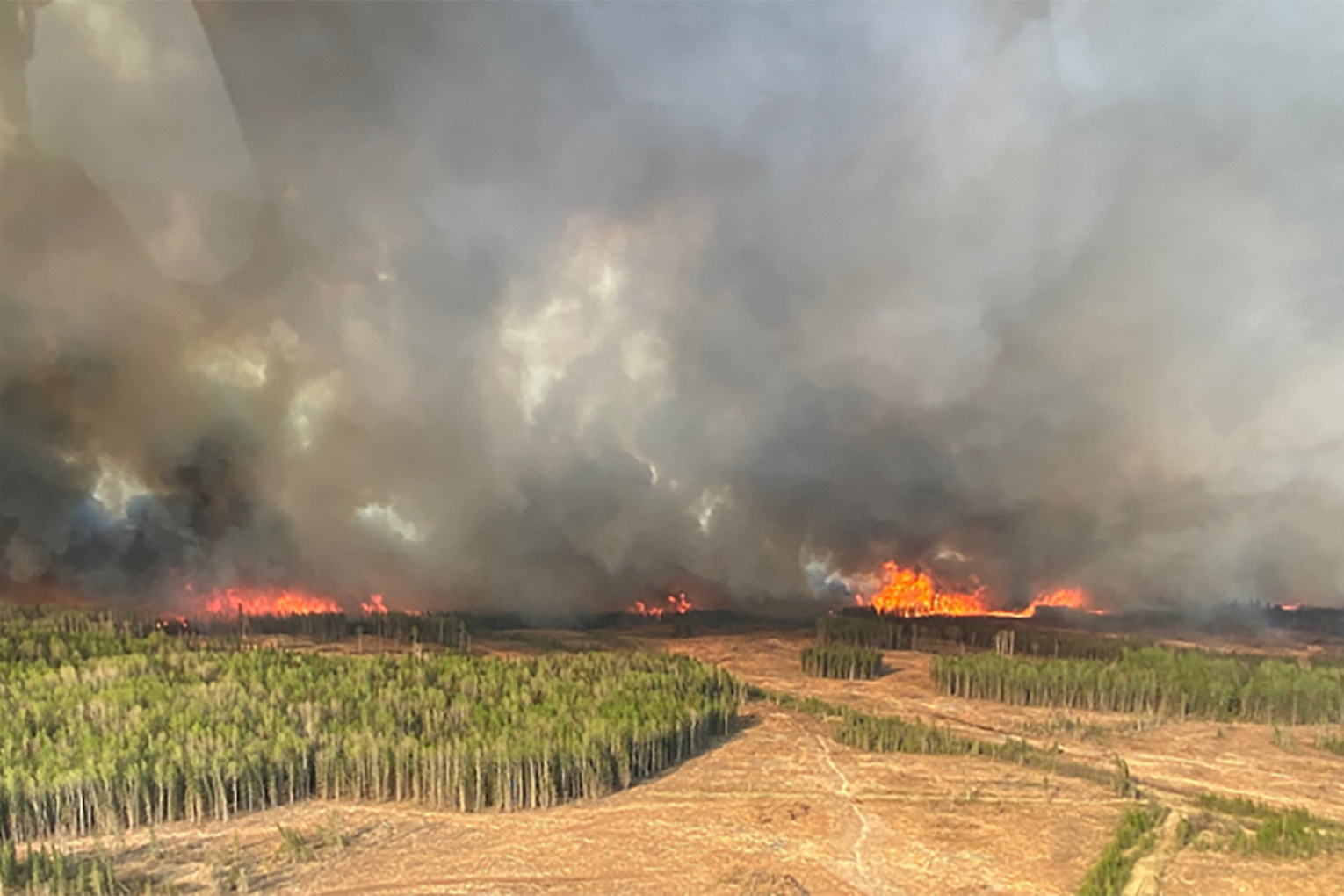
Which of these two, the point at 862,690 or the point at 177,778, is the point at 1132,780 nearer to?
the point at 862,690

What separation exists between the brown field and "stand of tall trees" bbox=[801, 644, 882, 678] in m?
28.6

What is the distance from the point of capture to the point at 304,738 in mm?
37094

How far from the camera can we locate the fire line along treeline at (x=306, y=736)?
31.2 metres

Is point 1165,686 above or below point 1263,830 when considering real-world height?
below

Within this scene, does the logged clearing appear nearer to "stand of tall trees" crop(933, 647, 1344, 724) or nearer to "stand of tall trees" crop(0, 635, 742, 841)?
"stand of tall trees" crop(0, 635, 742, 841)

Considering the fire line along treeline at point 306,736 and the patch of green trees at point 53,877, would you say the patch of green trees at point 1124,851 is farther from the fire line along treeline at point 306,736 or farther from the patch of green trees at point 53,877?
the patch of green trees at point 53,877

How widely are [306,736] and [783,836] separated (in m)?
20.2

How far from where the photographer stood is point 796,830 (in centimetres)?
3206

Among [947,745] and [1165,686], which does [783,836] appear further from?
[1165,686]

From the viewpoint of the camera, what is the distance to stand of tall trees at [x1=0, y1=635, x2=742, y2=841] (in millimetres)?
31172

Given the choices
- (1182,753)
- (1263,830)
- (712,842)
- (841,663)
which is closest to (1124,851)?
(1263,830)

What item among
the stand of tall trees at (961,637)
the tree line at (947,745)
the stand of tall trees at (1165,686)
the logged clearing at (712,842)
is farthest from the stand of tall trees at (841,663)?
the logged clearing at (712,842)

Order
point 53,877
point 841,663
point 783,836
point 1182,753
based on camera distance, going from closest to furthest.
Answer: point 53,877, point 783,836, point 1182,753, point 841,663

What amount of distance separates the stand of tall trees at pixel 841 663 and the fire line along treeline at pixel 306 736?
23.0 meters
